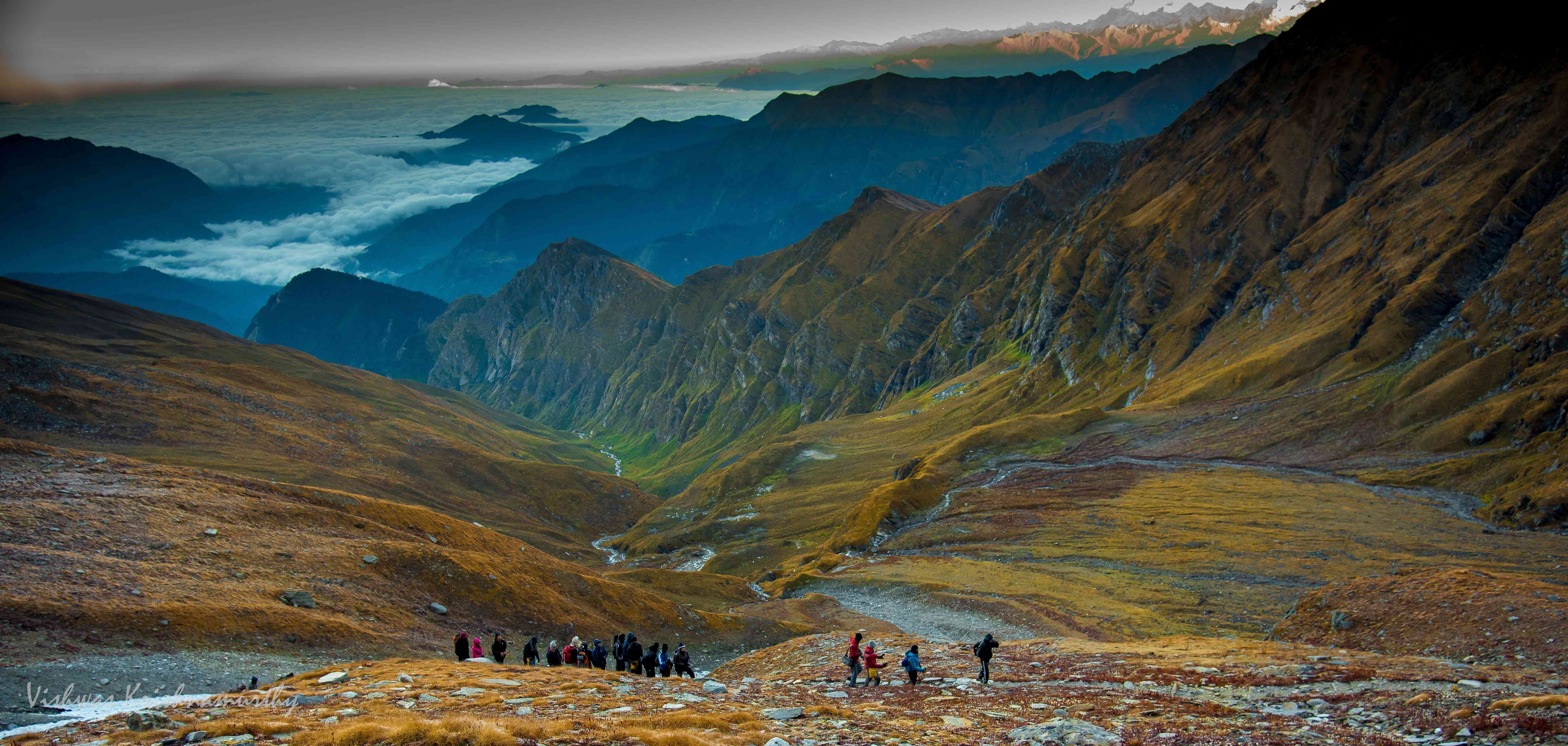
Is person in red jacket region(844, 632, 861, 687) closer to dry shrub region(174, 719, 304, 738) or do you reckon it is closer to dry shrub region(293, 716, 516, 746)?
dry shrub region(293, 716, 516, 746)

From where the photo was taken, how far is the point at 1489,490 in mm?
153750

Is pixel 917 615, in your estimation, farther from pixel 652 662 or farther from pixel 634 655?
pixel 634 655

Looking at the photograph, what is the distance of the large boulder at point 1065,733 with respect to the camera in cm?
3027

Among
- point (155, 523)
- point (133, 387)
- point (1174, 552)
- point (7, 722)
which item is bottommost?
point (1174, 552)

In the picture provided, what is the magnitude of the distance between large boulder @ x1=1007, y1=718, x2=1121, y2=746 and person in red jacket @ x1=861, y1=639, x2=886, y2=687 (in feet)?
42.9

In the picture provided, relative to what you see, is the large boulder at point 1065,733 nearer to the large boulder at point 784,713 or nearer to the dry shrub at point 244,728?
the large boulder at point 784,713

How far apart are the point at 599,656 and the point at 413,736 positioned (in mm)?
26875

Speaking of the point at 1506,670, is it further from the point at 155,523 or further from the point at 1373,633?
the point at 155,523

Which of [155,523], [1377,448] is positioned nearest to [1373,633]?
[155,523]

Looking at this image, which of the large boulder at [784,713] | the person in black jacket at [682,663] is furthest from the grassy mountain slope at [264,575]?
the large boulder at [784,713]

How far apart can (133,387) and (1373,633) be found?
779ft

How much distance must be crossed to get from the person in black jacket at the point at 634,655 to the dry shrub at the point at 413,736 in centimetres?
2516

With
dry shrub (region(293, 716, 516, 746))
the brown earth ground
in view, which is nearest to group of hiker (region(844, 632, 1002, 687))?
the brown earth ground

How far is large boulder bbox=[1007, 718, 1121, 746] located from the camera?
1192 inches
